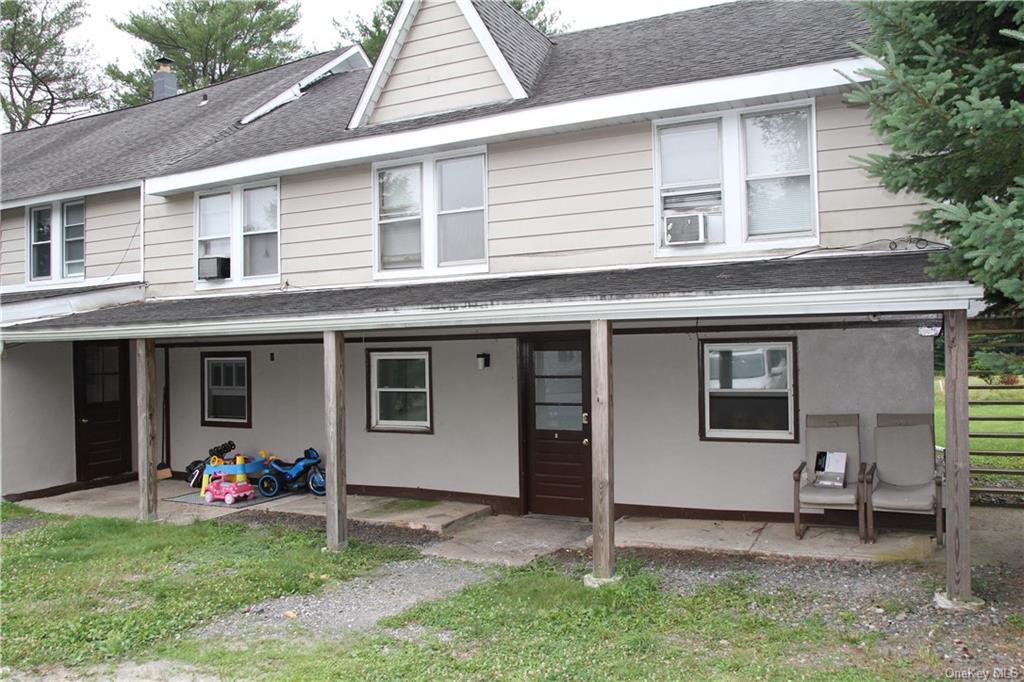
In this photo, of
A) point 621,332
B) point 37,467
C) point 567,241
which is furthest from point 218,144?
point 621,332

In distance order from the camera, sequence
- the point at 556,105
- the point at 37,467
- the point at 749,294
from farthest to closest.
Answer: the point at 37,467, the point at 556,105, the point at 749,294

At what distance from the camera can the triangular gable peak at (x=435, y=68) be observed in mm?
9422

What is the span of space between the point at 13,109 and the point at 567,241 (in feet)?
86.2

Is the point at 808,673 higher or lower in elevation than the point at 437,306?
lower

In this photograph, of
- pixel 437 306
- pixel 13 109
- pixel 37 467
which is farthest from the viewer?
pixel 13 109

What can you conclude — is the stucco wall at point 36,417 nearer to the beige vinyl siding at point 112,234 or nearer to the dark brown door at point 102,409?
the dark brown door at point 102,409

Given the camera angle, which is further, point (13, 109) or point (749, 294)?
point (13, 109)

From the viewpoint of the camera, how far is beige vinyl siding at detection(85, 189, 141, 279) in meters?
12.1

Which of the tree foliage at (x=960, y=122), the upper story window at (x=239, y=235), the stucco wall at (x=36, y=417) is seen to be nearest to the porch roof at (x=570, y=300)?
the tree foliage at (x=960, y=122)

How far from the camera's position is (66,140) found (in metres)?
16.3

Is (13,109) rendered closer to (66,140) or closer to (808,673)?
(66,140)

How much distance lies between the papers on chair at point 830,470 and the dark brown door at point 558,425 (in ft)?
8.50

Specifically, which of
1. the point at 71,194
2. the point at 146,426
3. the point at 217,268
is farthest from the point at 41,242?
the point at 146,426

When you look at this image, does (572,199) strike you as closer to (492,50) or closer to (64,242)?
(492,50)
